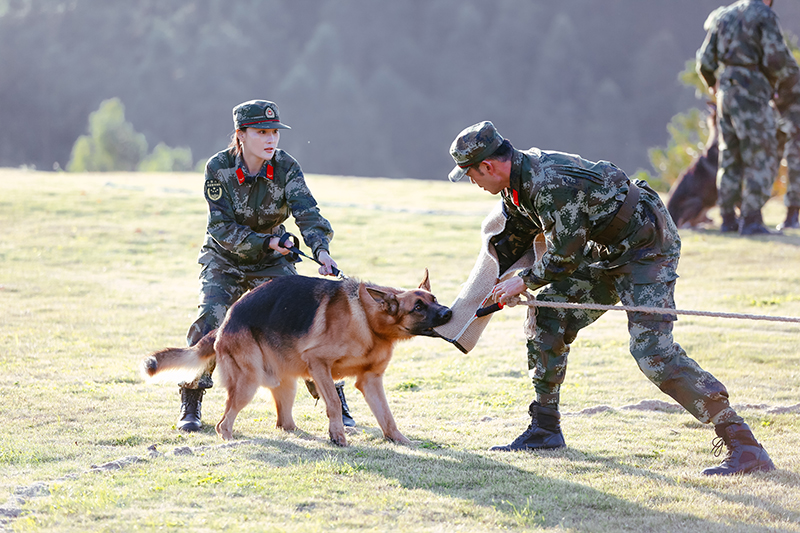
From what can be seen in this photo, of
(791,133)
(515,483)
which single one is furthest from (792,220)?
(515,483)

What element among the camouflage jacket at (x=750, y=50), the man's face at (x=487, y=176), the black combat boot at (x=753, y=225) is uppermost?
the camouflage jacket at (x=750, y=50)

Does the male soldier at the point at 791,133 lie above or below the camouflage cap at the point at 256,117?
above

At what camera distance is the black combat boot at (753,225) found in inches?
543

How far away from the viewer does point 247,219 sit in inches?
252

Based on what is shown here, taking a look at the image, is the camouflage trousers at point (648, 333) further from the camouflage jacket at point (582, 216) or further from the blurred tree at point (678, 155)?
the blurred tree at point (678, 155)

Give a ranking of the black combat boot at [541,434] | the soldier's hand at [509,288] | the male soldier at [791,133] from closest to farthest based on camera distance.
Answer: the soldier's hand at [509,288] → the black combat boot at [541,434] → the male soldier at [791,133]

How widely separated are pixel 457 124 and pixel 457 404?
7330cm

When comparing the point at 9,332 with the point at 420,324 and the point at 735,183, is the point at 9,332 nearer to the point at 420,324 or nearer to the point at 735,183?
the point at 420,324

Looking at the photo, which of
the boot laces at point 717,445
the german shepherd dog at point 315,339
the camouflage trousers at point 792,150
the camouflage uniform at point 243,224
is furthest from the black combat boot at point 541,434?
the camouflage trousers at point 792,150

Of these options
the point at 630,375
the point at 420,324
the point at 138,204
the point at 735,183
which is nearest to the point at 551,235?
the point at 420,324

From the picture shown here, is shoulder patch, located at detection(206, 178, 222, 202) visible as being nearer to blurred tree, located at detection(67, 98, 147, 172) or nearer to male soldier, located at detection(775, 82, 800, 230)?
male soldier, located at detection(775, 82, 800, 230)

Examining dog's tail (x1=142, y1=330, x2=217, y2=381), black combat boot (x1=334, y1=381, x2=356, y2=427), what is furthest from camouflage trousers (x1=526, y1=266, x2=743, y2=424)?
dog's tail (x1=142, y1=330, x2=217, y2=381)

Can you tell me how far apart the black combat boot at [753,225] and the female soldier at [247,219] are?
32.0 feet

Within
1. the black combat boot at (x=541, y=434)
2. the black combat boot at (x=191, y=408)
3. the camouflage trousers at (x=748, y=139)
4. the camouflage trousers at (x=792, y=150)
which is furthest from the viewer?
the camouflage trousers at (x=792, y=150)
